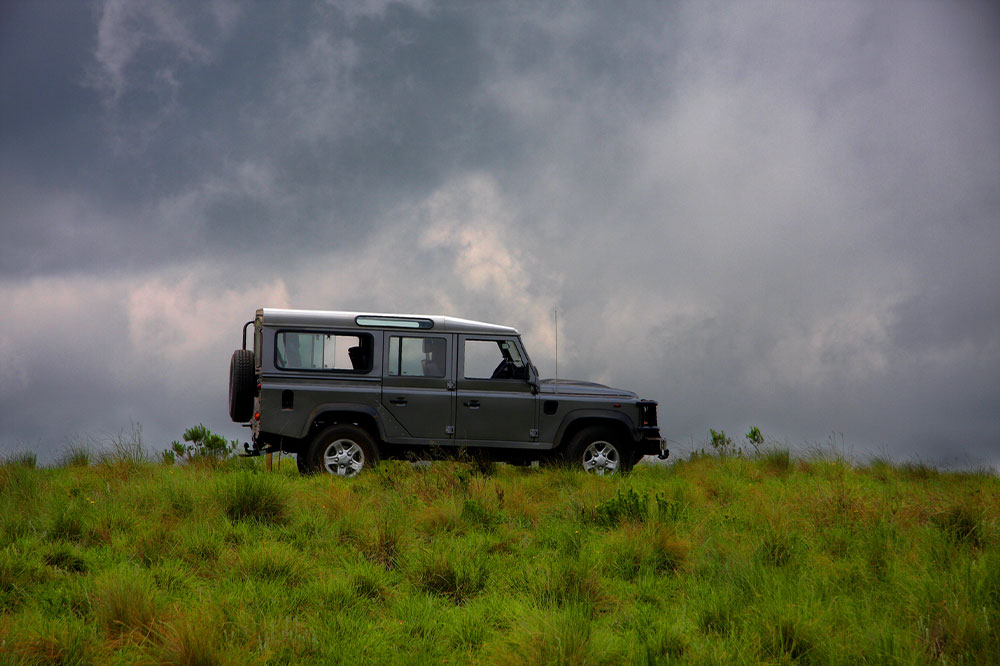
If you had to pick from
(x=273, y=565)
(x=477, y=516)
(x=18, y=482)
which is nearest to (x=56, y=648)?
(x=273, y=565)

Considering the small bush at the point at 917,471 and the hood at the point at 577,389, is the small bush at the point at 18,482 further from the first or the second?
the small bush at the point at 917,471

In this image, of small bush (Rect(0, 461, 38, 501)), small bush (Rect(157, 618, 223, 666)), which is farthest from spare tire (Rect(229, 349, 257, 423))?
small bush (Rect(157, 618, 223, 666))

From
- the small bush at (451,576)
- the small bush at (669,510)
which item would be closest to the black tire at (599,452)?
the small bush at (669,510)

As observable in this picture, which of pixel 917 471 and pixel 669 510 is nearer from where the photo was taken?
pixel 669 510

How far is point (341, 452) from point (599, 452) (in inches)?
155

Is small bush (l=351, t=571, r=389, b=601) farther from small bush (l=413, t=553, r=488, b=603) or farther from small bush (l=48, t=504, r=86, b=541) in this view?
small bush (l=48, t=504, r=86, b=541)

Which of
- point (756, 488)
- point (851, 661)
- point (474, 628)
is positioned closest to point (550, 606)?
point (474, 628)

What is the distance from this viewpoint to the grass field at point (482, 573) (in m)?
4.32

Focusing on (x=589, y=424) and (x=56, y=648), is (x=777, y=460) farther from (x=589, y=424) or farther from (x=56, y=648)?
(x=56, y=648)

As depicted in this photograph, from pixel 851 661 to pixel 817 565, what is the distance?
1.93m

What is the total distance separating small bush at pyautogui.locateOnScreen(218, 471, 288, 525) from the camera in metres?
7.37

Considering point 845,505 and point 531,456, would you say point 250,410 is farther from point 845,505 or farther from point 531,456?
point 845,505

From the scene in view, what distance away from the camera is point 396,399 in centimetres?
1054

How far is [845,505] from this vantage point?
25.2 feet
